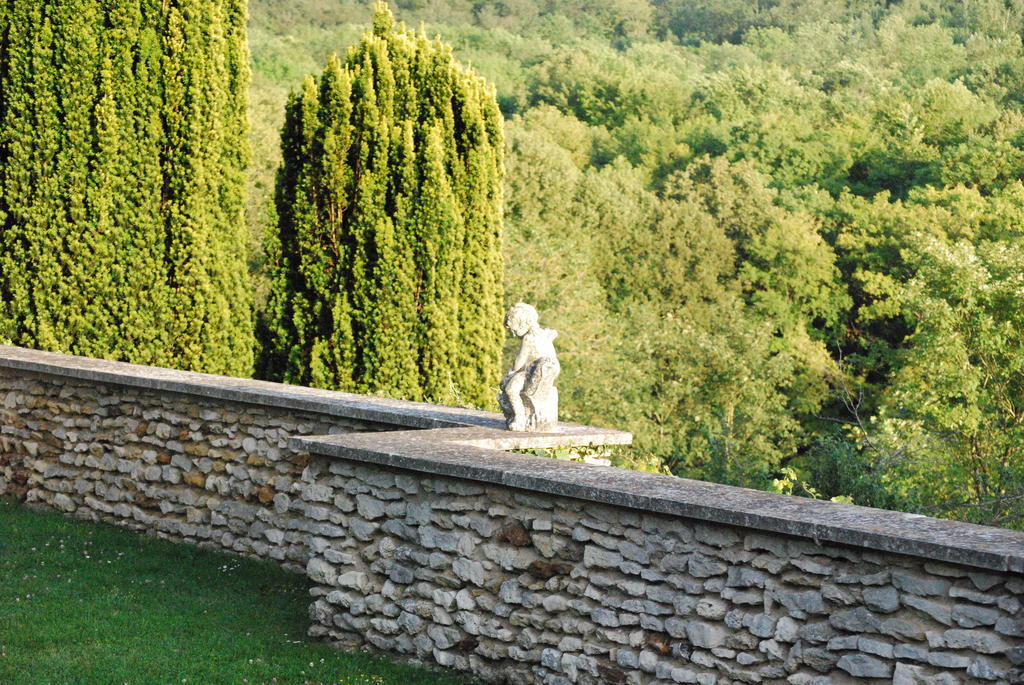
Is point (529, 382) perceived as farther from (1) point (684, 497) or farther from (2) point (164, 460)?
(2) point (164, 460)

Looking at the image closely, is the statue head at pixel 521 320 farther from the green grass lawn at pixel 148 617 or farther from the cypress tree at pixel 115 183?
the cypress tree at pixel 115 183

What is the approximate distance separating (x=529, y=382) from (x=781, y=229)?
24.0m

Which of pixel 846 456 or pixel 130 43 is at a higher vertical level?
pixel 130 43

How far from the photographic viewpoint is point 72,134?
12211 millimetres

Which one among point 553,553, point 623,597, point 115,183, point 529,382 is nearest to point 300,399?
point 529,382

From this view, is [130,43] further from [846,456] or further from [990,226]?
[990,226]

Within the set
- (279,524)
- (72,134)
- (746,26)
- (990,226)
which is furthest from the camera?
(746,26)

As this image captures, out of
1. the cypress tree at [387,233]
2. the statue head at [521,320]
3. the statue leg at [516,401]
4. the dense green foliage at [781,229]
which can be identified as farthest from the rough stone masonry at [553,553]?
the dense green foliage at [781,229]

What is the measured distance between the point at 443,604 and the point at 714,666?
168 cm

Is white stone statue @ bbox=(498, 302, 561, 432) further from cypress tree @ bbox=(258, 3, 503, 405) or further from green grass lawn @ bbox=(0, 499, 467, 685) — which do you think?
cypress tree @ bbox=(258, 3, 503, 405)

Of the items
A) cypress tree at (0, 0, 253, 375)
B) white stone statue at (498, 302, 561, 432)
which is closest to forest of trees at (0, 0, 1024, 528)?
cypress tree at (0, 0, 253, 375)

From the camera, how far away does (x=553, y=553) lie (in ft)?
18.5

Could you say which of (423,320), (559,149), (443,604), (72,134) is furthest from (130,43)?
(559,149)

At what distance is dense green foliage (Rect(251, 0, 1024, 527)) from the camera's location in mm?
19109
